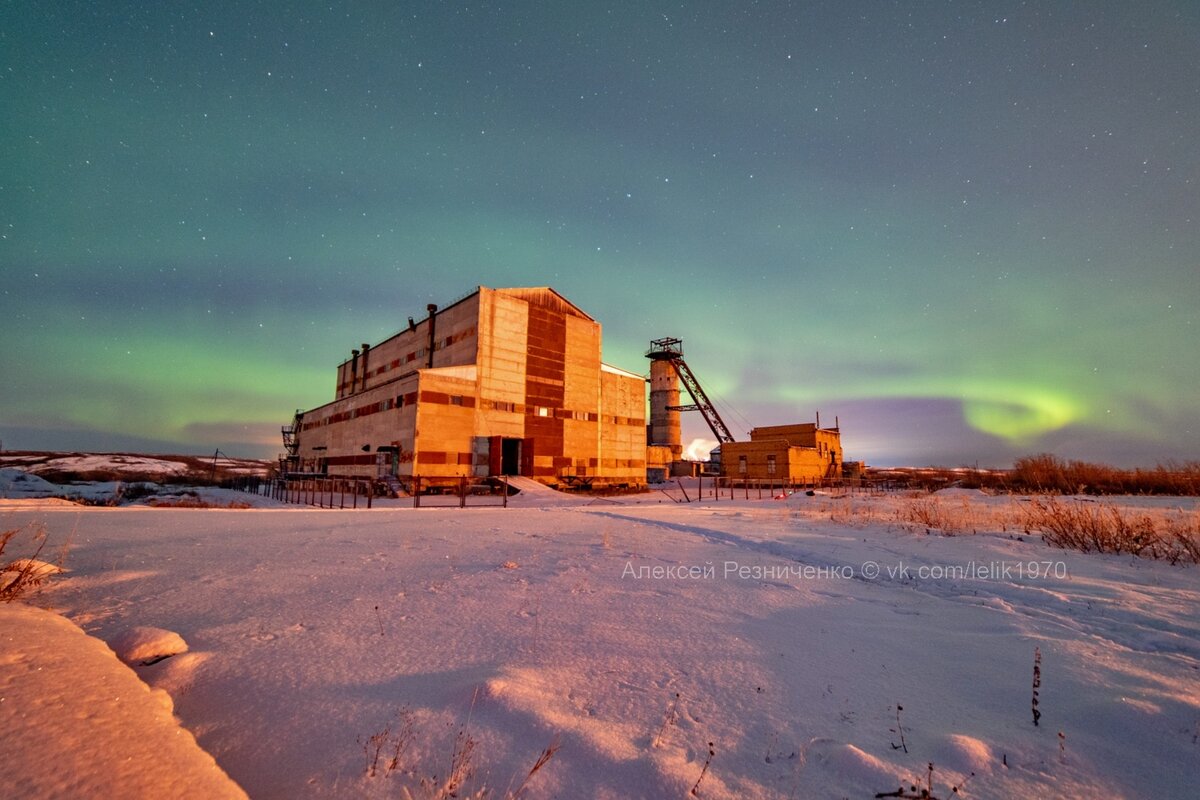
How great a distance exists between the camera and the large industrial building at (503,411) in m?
26.4

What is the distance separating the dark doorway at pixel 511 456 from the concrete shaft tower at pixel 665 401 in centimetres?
2280

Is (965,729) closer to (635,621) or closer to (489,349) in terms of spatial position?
(635,621)

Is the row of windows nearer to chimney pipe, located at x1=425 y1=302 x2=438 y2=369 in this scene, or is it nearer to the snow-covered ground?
chimney pipe, located at x1=425 y1=302 x2=438 y2=369

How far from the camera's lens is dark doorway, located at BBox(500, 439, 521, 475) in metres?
28.6

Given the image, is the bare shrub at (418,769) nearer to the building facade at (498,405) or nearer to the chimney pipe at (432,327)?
the building facade at (498,405)

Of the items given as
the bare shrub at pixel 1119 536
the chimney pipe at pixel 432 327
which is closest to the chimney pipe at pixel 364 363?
the chimney pipe at pixel 432 327

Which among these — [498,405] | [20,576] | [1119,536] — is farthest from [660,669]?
[498,405]

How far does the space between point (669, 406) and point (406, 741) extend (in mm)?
48044

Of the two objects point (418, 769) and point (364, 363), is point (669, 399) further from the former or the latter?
point (418, 769)

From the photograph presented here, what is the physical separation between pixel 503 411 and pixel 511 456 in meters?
2.65

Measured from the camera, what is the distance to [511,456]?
29031mm

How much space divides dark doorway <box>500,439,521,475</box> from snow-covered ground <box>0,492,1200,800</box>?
73.0 feet

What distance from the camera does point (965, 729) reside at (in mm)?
2426

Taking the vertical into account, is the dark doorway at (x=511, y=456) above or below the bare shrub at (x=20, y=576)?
above
